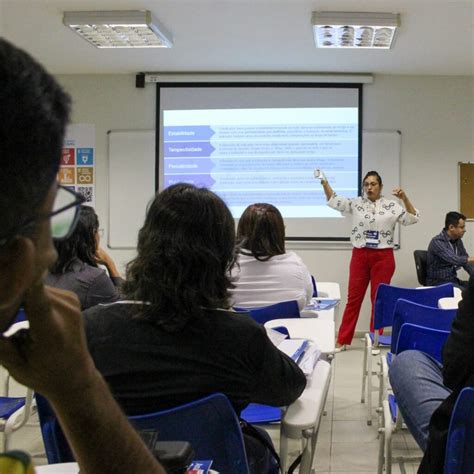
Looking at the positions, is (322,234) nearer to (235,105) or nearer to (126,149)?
(235,105)

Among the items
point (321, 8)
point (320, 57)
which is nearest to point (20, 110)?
point (321, 8)

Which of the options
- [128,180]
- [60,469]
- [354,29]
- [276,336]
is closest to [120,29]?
[354,29]

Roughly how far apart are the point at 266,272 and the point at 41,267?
7.65ft

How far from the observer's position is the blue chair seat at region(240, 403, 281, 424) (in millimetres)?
1949

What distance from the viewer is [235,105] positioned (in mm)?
6254

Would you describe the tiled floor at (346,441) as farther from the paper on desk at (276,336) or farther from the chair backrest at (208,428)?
the chair backrest at (208,428)

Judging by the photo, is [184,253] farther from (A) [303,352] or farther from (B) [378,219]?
(B) [378,219]

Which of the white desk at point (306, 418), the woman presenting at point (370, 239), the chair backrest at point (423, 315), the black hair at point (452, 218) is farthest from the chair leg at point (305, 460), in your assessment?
the black hair at point (452, 218)

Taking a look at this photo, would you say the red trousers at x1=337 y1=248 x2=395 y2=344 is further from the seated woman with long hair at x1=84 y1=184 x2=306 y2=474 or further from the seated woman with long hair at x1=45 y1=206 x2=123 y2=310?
the seated woman with long hair at x1=84 y1=184 x2=306 y2=474

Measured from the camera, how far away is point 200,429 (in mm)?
1195

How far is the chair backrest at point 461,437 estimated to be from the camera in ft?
4.22

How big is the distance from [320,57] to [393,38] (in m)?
0.90

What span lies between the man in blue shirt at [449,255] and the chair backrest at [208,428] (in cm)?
478

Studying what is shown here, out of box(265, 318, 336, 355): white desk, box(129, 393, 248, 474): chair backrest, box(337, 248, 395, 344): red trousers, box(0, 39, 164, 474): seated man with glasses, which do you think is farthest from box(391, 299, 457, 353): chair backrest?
box(337, 248, 395, 344): red trousers
